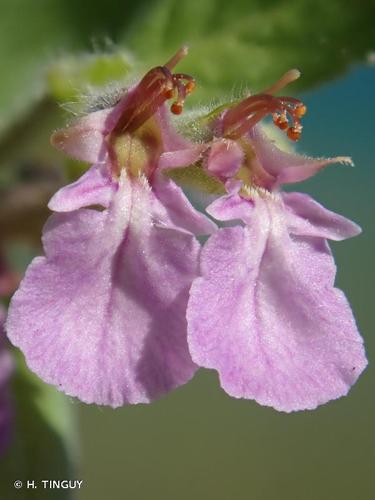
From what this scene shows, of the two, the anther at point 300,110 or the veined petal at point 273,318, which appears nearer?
the veined petal at point 273,318

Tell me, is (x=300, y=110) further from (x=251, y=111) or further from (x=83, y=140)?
(x=83, y=140)

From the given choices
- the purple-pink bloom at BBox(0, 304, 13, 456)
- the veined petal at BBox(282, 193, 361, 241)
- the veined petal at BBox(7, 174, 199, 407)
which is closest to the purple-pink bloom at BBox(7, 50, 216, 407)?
the veined petal at BBox(7, 174, 199, 407)

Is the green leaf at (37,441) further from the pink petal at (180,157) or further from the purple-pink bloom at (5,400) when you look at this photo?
the pink petal at (180,157)

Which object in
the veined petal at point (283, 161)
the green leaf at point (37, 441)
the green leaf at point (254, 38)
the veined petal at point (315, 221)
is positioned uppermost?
the green leaf at point (254, 38)

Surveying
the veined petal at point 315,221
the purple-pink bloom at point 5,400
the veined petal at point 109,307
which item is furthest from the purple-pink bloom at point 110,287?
the purple-pink bloom at point 5,400

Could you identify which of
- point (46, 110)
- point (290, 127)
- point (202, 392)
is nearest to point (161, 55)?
point (46, 110)

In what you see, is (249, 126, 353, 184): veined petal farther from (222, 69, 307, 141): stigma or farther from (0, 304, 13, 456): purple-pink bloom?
(0, 304, 13, 456): purple-pink bloom
